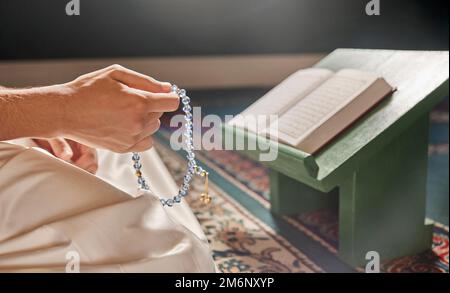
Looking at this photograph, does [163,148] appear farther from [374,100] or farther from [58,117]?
[58,117]

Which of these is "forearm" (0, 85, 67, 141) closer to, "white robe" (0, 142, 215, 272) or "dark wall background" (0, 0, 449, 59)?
"white robe" (0, 142, 215, 272)

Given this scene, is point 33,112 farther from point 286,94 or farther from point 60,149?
point 286,94

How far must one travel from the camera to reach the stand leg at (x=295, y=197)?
205 cm

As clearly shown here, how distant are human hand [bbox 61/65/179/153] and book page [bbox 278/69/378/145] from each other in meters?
0.86

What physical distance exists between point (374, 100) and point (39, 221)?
115 cm

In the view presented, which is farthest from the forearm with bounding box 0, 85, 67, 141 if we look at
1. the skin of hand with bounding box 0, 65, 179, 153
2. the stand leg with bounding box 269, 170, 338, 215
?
the stand leg with bounding box 269, 170, 338, 215

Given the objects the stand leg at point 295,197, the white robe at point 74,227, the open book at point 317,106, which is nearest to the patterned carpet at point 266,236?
the stand leg at point 295,197

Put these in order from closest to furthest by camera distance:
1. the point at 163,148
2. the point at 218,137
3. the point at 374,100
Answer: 1. the point at 374,100
2. the point at 218,137
3. the point at 163,148

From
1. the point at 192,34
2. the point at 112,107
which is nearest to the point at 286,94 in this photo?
the point at 112,107

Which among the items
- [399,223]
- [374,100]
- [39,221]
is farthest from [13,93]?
[399,223]

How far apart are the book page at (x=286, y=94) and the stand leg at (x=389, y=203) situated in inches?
13.6

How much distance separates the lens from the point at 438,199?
2.28m

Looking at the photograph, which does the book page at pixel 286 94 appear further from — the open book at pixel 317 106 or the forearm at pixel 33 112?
the forearm at pixel 33 112
